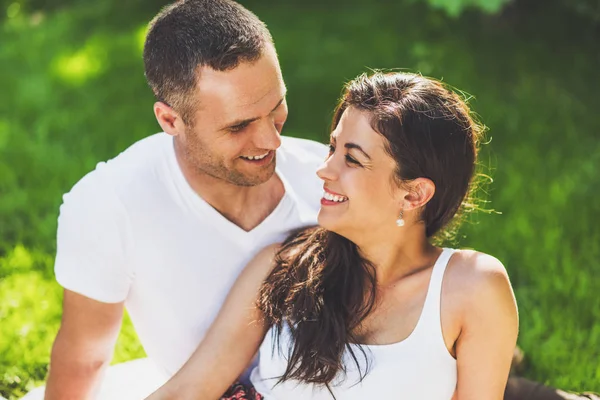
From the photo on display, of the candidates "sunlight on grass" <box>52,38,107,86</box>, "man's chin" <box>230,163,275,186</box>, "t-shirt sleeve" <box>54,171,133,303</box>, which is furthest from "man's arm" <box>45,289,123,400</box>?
"sunlight on grass" <box>52,38,107,86</box>

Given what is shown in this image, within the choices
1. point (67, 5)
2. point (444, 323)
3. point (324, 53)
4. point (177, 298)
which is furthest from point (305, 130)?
point (67, 5)

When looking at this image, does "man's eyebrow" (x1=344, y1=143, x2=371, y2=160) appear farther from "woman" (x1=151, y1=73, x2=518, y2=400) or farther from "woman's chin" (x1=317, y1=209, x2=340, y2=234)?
"woman's chin" (x1=317, y1=209, x2=340, y2=234)

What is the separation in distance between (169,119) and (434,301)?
3.55 ft

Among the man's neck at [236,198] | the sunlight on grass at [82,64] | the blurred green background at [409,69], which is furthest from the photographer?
the sunlight on grass at [82,64]

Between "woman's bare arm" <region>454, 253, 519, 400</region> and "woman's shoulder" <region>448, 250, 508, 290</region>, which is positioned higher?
"woman's shoulder" <region>448, 250, 508, 290</region>

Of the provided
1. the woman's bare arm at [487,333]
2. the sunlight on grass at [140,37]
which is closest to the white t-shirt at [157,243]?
the woman's bare arm at [487,333]

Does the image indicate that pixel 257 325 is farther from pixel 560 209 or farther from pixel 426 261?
pixel 560 209

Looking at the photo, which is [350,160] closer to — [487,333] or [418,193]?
[418,193]

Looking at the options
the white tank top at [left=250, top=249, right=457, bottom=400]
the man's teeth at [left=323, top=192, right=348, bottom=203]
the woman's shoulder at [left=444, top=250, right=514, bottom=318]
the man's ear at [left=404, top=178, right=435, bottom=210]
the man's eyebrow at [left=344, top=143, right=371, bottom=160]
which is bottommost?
the white tank top at [left=250, top=249, right=457, bottom=400]

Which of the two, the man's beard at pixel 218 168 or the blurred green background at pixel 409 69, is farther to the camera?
the blurred green background at pixel 409 69

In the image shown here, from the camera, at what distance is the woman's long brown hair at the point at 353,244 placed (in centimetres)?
253

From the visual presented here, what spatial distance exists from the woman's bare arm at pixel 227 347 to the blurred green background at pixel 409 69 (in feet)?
3.86

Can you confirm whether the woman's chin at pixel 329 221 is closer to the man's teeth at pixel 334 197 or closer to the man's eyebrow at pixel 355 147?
the man's teeth at pixel 334 197

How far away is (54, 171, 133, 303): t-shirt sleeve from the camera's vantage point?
283 cm
